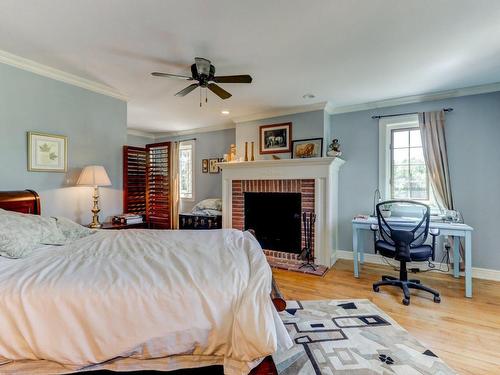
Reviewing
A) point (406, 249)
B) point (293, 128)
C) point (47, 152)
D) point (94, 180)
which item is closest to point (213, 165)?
point (293, 128)

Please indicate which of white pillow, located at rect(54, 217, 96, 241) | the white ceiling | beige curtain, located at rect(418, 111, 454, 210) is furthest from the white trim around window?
white pillow, located at rect(54, 217, 96, 241)

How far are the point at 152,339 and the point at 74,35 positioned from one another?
2.50m

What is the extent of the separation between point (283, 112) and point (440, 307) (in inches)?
131

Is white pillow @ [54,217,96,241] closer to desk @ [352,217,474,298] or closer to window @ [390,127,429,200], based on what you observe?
desk @ [352,217,474,298]

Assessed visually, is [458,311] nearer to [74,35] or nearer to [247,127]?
[247,127]

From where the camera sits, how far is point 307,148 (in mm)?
4074

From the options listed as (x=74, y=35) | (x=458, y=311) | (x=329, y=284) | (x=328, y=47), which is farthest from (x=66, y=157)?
(x=458, y=311)

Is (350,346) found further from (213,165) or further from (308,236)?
(213,165)

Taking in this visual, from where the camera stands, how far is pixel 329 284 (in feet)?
10.4

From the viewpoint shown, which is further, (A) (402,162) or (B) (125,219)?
(A) (402,162)

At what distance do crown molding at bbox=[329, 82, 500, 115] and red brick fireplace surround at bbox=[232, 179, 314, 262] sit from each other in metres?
1.37

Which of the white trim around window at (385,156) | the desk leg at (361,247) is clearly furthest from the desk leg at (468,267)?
Result: the desk leg at (361,247)

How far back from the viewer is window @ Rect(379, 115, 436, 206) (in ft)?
12.1

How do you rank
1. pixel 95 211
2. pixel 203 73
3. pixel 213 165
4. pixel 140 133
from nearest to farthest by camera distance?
pixel 203 73, pixel 95 211, pixel 213 165, pixel 140 133
